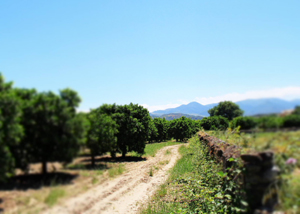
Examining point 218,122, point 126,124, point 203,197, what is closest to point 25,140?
point 218,122

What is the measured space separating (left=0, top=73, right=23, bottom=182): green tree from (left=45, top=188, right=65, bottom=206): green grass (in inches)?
18.7

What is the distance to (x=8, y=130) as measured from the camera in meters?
2.09

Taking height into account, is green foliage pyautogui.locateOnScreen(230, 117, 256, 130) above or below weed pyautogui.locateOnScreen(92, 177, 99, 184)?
above

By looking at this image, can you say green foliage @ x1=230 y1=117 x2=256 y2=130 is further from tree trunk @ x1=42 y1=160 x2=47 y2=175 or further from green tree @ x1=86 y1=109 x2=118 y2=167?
tree trunk @ x1=42 y1=160 x2=47 y2=175

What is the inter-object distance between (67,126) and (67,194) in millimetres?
793

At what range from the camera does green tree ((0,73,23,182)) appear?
2.09 meters

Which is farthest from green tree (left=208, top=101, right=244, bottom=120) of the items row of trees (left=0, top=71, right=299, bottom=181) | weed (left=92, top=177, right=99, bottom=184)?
row of trees (left=0, top=71, right=299, bottom=181)

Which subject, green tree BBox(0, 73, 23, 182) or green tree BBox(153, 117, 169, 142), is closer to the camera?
green tree BBox(0, 73, 23, 182)

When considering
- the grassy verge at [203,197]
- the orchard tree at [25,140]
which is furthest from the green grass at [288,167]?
the orchard tree at [25,140]

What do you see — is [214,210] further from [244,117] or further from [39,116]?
[39,116]

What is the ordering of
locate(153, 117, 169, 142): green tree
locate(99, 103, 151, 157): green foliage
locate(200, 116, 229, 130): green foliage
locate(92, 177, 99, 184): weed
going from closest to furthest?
locate(92, 177, 99, 184): weed < locate(99, 103, 151, 157): green foliage < locate(200, 116, 229, 130): green foliage < locate(153, 117, 169, 142): green tree

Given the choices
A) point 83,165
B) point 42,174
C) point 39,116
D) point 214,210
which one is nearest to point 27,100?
point 39,116

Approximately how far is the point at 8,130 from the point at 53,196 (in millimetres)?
855

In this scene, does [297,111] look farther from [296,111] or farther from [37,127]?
[37,127]
